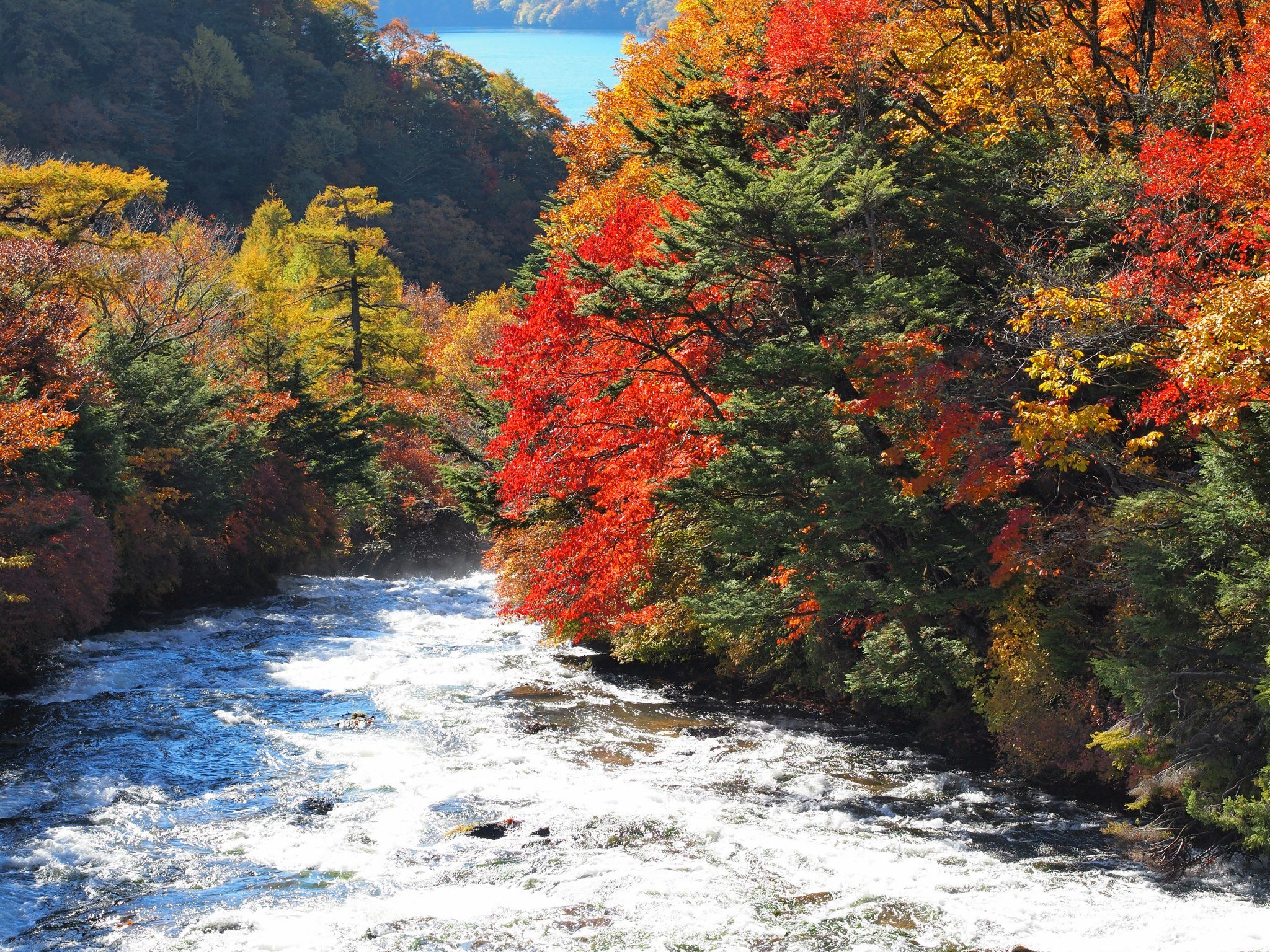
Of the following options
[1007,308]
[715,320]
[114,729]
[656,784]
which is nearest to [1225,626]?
[1007,308]

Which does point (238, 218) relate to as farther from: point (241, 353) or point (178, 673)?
point (178, 673)

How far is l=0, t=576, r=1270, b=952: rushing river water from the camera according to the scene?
10.0 meters

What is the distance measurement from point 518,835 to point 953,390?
9059mm

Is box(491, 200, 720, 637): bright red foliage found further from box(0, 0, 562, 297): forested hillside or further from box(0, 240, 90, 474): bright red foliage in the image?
box(0, 0, 562, 297): forested hillside

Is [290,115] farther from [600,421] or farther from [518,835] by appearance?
[518,835]

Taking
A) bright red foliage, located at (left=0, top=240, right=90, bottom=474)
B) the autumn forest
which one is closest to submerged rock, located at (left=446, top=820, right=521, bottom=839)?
the autumn forest

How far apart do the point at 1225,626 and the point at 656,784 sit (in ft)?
25.6

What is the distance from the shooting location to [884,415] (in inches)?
620

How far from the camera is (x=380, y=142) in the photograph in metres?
88.7

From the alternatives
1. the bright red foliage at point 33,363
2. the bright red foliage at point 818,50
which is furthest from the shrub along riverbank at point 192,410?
the bright red foliage at point 818,50

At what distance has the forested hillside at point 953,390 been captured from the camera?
1203cm

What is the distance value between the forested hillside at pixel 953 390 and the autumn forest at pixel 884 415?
83mm

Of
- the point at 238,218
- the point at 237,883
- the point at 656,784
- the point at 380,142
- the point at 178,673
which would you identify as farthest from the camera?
the point at 380,142

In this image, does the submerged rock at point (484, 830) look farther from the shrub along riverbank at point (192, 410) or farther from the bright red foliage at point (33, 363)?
the bright red foliage at point (33, 363)
